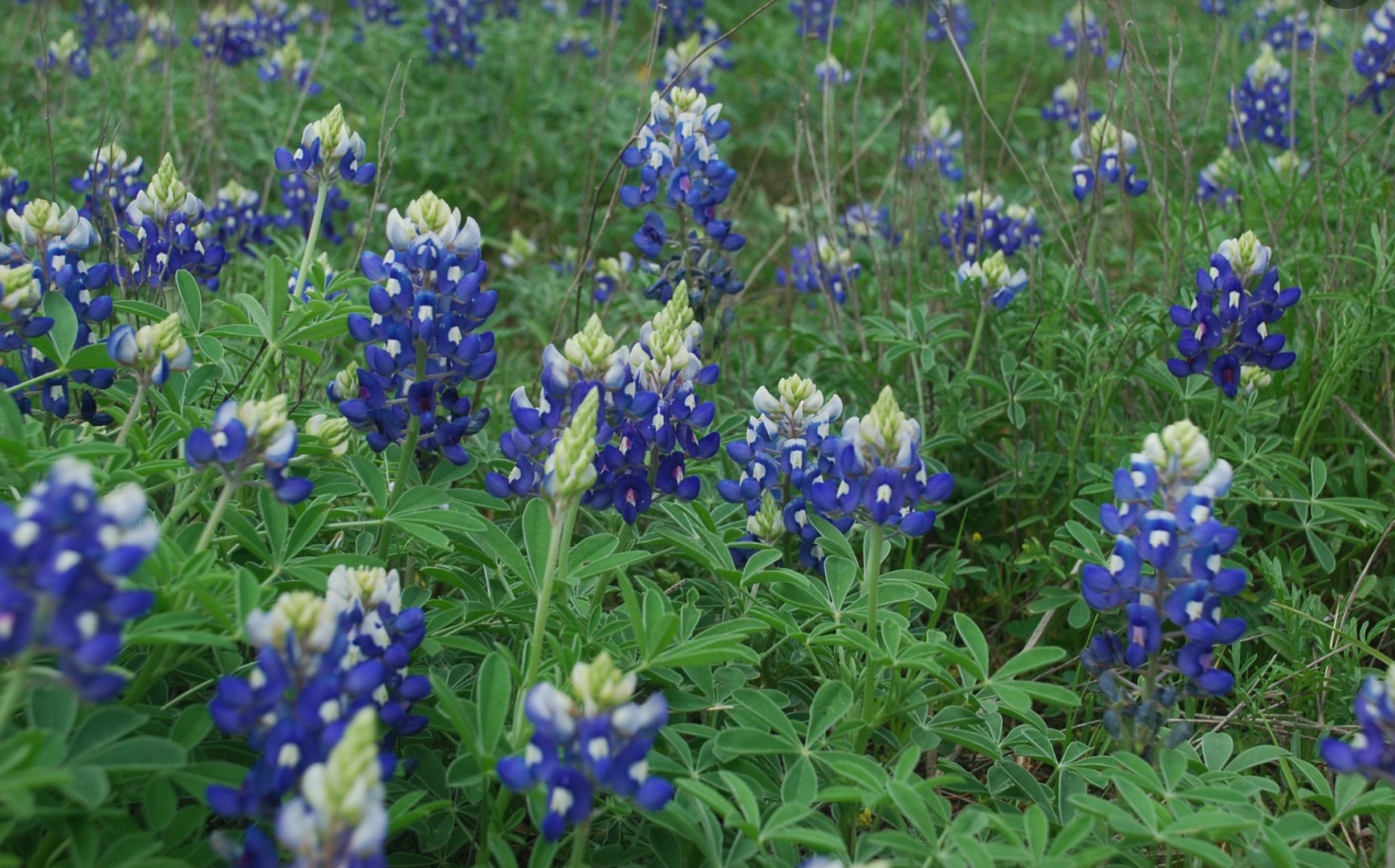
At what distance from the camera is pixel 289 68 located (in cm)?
505

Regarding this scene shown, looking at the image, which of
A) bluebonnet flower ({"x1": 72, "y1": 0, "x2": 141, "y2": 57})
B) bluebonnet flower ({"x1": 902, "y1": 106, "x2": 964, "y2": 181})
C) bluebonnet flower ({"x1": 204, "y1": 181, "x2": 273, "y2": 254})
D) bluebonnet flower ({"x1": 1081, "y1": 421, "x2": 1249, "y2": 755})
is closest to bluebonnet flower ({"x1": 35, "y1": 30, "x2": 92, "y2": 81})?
bluebonnet flower ({"x1": 72, "y1": 0, "x2": 141, "y2": 57})

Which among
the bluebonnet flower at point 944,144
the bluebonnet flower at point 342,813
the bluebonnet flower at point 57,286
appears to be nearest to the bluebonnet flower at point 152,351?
the bluebonnet flower at point 57,286

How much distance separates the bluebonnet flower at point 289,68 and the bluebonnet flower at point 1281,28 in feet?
14.1

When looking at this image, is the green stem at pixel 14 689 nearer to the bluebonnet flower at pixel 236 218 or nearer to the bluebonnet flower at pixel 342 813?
the bluebonnet flower at pixel 342 813

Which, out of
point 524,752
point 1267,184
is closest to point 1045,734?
point 524,752

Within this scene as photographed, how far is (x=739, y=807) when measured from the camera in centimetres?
196

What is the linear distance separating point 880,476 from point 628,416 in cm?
49

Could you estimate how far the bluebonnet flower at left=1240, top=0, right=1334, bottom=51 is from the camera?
5887mm

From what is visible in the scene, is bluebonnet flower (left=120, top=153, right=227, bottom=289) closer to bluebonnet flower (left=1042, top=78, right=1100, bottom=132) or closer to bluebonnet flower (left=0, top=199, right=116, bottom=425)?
bluebonnet flower (left=0, top=199, right=116, bottom=425)

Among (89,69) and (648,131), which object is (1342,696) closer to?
(648,131)

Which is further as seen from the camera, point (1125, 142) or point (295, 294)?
point (1125, 142)

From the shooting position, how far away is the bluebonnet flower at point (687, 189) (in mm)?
3182

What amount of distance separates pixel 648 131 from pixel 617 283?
822 mm

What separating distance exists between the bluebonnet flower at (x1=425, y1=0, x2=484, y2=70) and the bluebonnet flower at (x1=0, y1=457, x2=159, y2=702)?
456cm
